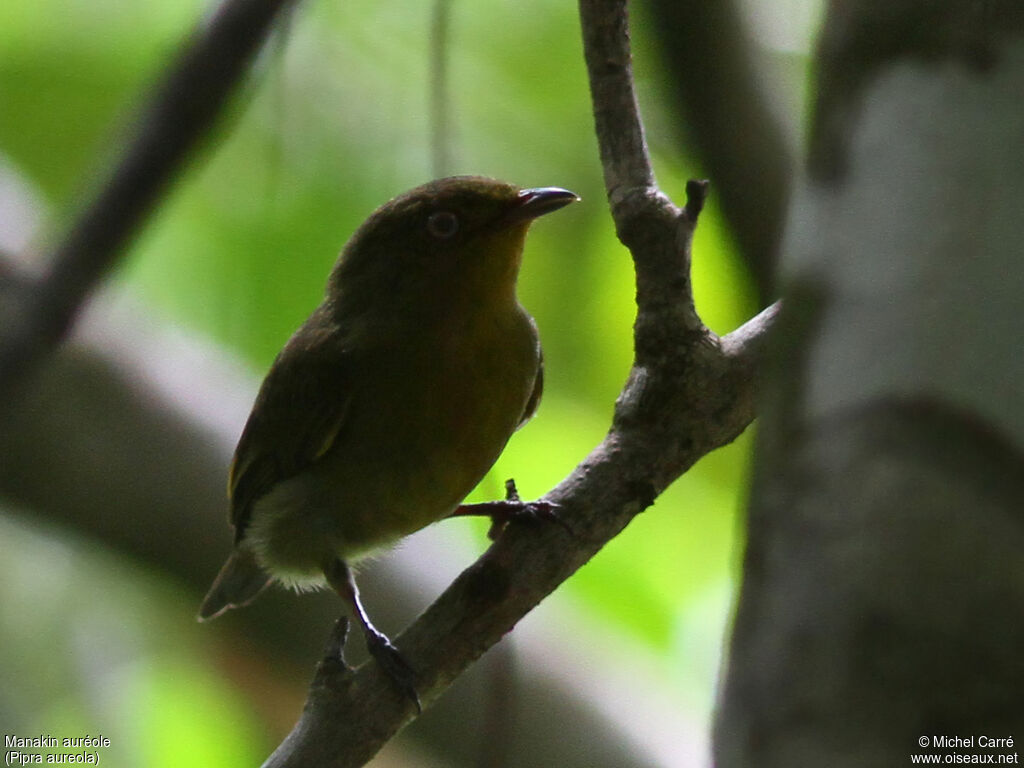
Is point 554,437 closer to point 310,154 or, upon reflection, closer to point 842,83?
point 310,154

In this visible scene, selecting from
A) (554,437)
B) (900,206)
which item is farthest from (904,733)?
(554,437)

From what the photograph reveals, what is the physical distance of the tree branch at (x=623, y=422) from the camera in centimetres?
282

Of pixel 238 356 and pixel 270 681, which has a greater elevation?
pixel 238 356

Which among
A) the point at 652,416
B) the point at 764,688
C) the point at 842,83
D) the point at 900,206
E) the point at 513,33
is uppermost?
the point at 513,33

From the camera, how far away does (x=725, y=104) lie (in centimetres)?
458

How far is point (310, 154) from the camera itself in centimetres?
566

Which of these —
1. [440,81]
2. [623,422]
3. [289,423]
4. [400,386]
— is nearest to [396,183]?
[289,423]

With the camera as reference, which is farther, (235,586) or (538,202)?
(235,586)

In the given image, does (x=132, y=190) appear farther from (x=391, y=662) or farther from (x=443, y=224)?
(x=443, y=224)

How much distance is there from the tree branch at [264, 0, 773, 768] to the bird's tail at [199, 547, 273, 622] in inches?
66.8

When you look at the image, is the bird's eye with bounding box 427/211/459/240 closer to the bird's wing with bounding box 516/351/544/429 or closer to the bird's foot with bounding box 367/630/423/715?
the bird's wing with bounding box 516/351/544/429

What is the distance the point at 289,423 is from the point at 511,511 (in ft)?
3.38

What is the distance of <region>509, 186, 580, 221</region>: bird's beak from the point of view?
3.68m

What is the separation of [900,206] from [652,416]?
1.85 metres
